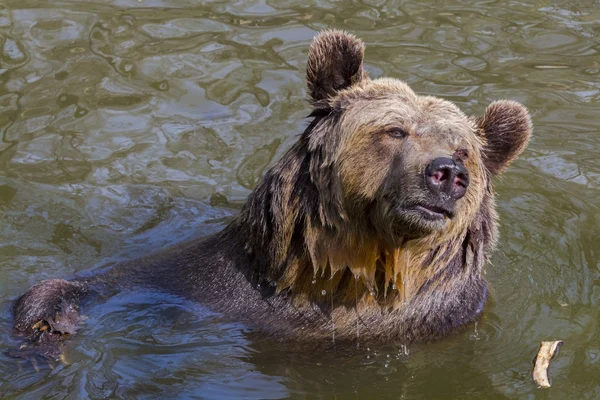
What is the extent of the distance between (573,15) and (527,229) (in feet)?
16.3

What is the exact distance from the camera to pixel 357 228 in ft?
22.7

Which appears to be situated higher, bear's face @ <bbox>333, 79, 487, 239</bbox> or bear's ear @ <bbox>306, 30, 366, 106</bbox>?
bear's ear @ <bbox>306, 30, 366, 106</bbox>

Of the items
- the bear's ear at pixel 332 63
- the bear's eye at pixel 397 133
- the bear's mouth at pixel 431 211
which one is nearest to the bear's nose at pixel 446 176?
the bear's mouth at pixel 431 211

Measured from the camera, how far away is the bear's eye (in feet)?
22.3

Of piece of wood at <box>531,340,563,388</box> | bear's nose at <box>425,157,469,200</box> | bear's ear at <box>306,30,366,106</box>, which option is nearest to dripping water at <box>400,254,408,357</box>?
bear's nose at <box>425,157,469,200</box>

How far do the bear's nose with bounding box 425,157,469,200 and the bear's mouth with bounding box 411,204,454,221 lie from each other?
0.11m

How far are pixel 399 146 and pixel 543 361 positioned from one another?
2.06 m

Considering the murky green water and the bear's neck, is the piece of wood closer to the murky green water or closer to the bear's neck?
the murky green water

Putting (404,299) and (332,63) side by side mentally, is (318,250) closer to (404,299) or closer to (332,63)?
(404,299)

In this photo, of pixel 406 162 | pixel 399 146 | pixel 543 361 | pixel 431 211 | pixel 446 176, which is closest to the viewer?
pixel 446 176

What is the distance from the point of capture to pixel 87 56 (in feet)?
38.8

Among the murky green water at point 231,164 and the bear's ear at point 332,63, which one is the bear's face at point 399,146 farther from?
the murky green water at point 231,164

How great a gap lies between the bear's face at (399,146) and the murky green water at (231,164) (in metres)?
1.29

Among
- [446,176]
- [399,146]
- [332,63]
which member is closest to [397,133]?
[399,146]
